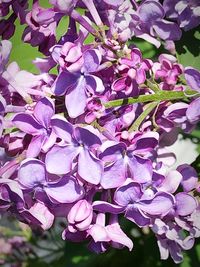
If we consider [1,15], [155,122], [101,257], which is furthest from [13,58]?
[101,257]

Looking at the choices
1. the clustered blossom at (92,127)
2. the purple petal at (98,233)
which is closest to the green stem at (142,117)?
the clustered blossom at (92,127)

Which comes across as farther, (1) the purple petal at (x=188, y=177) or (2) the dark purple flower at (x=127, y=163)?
(1) the purple petal at (x=188, y=177)

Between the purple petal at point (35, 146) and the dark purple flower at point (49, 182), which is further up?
the purple petal at point (35, 146)

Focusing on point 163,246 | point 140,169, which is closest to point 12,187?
point 140,169

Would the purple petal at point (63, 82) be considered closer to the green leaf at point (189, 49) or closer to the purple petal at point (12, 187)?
the purple petal at point (12, 187)

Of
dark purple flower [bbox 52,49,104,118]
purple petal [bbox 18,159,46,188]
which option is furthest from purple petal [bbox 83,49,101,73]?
purple petal [bbox 18,159,46,188]

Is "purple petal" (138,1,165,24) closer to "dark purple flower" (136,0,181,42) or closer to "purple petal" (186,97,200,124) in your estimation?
"dark purple flower" (136,0,181,42)
